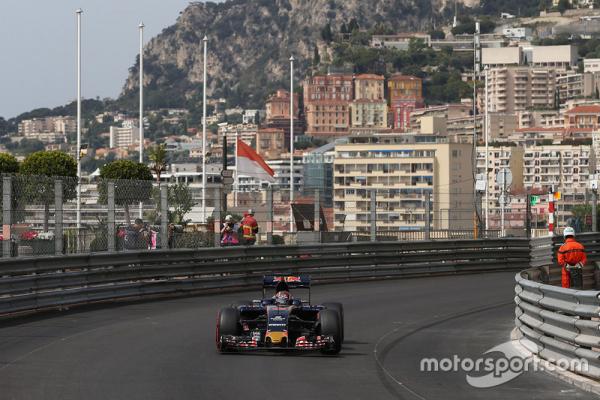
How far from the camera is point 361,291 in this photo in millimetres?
26469

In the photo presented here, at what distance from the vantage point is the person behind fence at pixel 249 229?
1079 inches

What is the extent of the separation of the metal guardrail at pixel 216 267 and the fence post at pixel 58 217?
24 centimetres

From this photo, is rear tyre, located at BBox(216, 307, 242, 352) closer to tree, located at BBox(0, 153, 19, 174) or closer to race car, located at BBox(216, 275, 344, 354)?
race car, located at BBox(216, 275, 344, 354)

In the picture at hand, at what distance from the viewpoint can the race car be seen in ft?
53.3

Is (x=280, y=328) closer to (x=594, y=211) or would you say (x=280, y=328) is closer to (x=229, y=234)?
(x=229, y=234)

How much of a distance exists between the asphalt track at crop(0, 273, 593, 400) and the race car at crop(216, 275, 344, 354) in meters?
0.17

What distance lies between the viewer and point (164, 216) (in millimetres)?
25656

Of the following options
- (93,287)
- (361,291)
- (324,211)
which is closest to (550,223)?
(324,211)

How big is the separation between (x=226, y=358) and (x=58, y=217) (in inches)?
268

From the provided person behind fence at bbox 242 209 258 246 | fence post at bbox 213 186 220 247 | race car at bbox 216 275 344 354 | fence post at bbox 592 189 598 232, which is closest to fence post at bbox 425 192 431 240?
person behind fence at bbox 242 209 258 246

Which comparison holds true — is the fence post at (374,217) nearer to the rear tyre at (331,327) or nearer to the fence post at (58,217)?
the fence post at (58,217)

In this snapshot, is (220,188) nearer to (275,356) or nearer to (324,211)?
(324,211)

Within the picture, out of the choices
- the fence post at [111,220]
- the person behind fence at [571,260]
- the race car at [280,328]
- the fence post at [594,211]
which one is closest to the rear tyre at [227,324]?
the race car at [280,328]

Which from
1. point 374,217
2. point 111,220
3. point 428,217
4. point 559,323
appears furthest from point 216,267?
point 559,323
